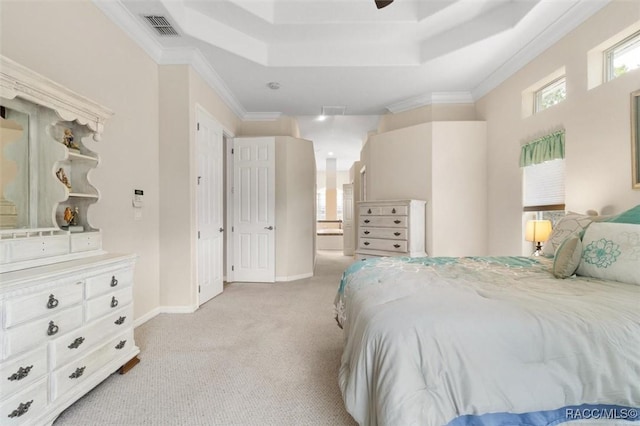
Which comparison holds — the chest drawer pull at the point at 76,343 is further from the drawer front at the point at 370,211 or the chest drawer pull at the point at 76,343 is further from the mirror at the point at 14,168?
the drawer front at the point at 370,211

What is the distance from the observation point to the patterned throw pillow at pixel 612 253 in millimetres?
1558

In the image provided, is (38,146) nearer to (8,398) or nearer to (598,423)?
Answer: (8,398)

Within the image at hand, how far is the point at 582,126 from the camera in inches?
99.7

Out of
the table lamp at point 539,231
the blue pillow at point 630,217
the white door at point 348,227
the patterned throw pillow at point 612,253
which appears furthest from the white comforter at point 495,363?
the white door at point 348,227

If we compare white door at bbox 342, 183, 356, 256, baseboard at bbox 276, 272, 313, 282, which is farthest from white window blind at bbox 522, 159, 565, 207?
white door at bbox 342, 183, 356, 256

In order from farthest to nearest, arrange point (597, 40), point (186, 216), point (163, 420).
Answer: point (186, 216) → point (597, 40) → point (163, 420)

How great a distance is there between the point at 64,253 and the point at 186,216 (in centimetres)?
147

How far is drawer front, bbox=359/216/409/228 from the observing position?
3.87m

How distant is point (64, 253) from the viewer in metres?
1.68

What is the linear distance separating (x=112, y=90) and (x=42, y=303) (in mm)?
1957

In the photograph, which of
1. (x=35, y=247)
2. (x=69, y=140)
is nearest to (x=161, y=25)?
(x=69, y=140)

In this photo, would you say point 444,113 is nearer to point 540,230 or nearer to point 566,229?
point 540,230

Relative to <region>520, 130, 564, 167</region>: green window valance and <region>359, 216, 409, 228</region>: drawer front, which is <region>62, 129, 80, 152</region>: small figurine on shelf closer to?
<region>359, 216, 409, 228</region>: drawer front

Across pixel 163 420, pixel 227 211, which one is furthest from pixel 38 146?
pixel 227 211
